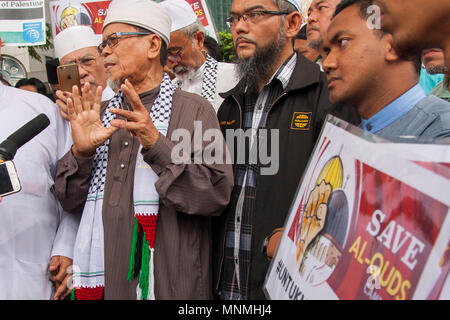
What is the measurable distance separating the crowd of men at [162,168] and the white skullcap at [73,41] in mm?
1503

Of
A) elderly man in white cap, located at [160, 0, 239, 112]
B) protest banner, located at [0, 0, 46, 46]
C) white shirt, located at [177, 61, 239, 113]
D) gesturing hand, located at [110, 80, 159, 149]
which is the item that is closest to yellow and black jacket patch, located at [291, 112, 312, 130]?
gesturing hand, located at [110, 80, 159, 149]

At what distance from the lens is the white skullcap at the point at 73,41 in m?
4.11

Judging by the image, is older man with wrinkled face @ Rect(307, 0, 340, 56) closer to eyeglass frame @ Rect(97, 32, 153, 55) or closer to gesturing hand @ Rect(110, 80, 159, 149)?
eyeglass frame @ Rect(97, 32, 153, 55)

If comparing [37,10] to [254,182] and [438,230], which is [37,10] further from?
[438,230]

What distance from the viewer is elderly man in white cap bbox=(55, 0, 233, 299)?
7.29ft

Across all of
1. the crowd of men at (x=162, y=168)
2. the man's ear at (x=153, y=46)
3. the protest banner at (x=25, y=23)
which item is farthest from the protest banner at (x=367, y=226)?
the protest banner at (x=25, y=23)

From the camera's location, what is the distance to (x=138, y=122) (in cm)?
216

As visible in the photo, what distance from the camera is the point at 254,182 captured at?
2.46 metres

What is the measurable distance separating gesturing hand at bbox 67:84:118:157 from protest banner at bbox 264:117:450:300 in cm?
A: 130

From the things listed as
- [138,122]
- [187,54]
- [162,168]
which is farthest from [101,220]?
[187,54]

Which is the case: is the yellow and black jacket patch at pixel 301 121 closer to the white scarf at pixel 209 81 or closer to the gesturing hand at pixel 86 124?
the gesturing hand at pixel 86 124

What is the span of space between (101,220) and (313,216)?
1.39 m

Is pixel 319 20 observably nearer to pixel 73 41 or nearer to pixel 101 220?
pixel 73 41

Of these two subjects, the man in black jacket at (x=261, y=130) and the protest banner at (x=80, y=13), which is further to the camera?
the protest banner at (x=80, y=13)
